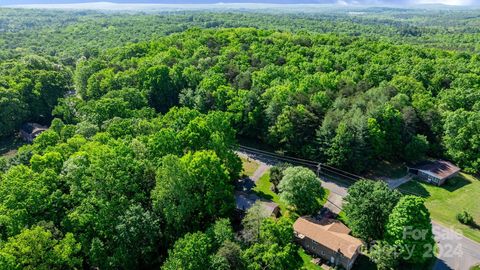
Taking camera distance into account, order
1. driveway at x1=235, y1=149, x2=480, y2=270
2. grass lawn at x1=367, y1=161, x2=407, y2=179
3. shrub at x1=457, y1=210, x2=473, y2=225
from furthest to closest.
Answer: grass lawn at x1=367, y1=161, x2=407, y2=179
shrub at x1=457, y1=210, x2=473, y2=225
driveway at x1=235, y1=149, x2=480, y2=270

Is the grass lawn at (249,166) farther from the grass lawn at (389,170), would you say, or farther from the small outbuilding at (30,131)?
the small outbuilding at (30,131)

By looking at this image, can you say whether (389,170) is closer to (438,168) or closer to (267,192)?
(438,168)

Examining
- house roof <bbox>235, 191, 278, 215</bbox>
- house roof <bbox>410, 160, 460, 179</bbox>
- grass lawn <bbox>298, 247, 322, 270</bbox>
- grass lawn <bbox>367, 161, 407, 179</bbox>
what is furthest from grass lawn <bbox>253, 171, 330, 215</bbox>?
house roof <bbox>410, 160, 460, 179</bbox>

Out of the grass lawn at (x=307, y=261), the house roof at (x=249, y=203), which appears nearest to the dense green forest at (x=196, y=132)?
the grass lawn at (x=307, y=261)

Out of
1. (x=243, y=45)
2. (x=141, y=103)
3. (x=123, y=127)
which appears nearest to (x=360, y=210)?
(x=123, y=127)

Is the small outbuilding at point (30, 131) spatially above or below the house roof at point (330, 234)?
below

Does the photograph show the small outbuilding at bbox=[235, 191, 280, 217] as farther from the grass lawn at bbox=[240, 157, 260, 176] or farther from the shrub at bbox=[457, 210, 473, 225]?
the shrub at bbox=[457, 210, 473, 225]

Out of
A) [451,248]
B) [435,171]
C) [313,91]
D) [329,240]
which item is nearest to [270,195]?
[329,240]
